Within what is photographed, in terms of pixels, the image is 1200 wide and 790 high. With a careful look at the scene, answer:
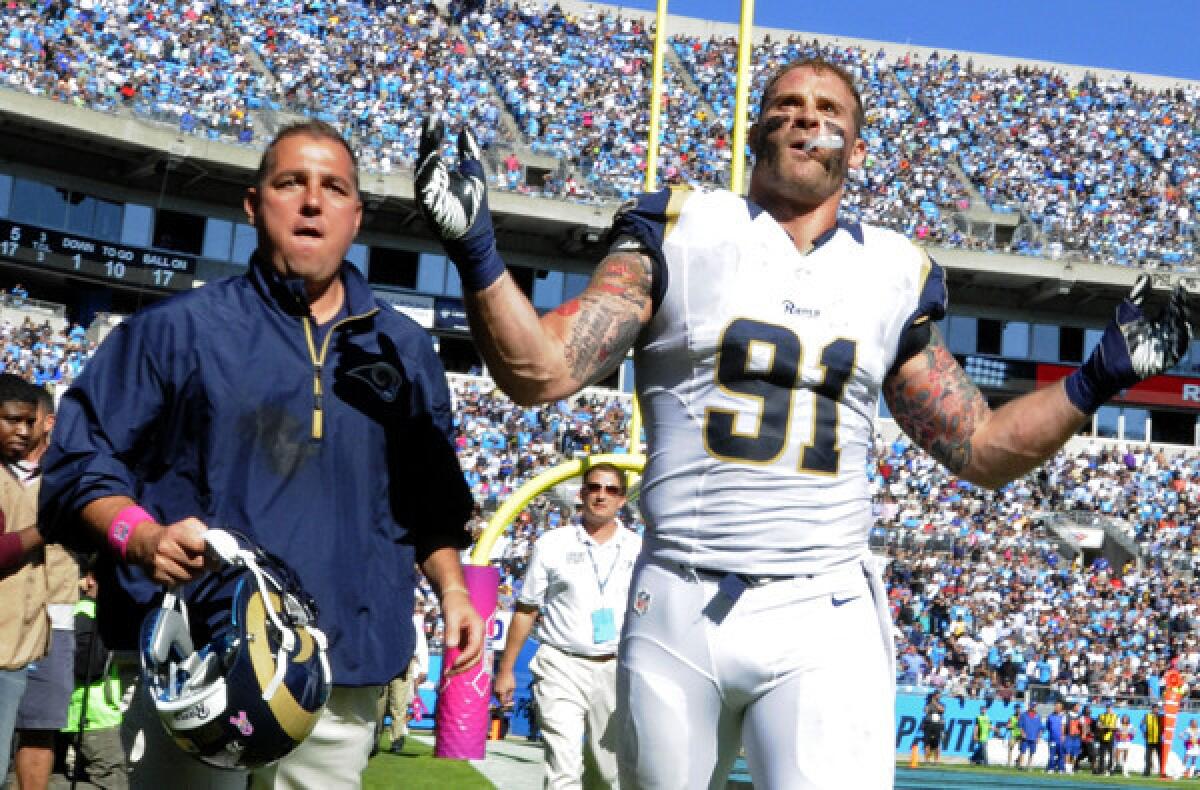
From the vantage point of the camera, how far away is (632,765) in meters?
3.16

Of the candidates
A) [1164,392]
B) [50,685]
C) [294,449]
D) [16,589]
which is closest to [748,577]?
[294,449]

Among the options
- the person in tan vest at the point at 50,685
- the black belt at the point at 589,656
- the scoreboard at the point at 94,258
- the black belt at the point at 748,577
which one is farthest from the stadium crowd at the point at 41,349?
the black belt at the point at 748,577

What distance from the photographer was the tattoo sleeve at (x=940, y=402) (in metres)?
3.61

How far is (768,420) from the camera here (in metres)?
3.21

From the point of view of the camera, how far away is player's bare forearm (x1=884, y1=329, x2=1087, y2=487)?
11.4 ft

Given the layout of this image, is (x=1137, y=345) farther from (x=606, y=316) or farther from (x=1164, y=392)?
(x=1164, y=392)

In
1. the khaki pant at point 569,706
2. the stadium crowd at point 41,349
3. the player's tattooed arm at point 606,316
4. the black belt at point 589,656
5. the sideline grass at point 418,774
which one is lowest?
the sideline grass at point 418,774

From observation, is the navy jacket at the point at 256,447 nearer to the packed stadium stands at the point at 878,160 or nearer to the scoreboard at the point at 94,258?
the packed stadium stands at the point at 878,160

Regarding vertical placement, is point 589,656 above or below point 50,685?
above

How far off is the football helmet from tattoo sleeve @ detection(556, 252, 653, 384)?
2.50 feet

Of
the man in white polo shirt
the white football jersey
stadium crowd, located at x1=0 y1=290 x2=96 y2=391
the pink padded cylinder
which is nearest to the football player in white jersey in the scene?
the white football jersey

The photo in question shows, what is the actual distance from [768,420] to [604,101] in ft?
114

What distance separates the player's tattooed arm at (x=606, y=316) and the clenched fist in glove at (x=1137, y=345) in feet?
3.41

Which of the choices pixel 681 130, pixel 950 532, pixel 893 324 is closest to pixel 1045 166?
pixel 681 130
